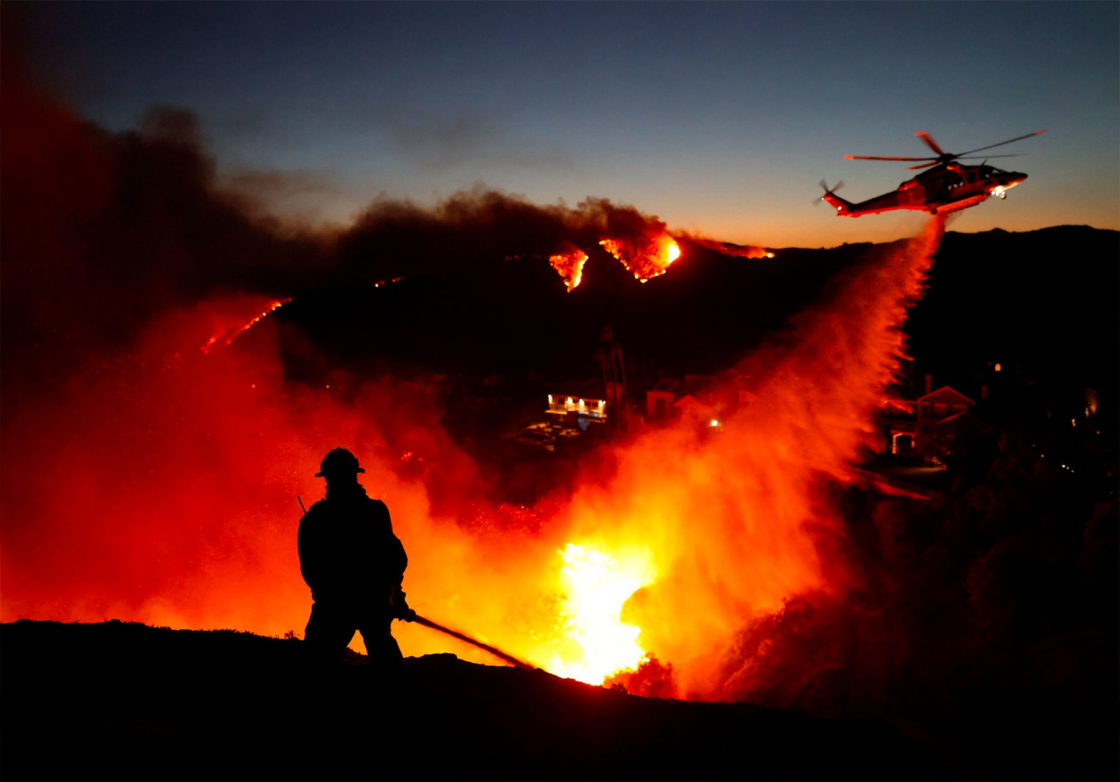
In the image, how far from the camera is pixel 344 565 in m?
5.49

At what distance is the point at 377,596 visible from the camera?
221 inches

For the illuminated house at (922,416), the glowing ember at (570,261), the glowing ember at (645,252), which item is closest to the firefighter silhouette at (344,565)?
the glowing ember at (645,252)

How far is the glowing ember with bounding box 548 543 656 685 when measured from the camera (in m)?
21.6

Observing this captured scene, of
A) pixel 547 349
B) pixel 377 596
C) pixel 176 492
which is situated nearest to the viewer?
pixel 377 596

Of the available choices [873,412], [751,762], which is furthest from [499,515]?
[751,762]

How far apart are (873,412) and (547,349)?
121 ft

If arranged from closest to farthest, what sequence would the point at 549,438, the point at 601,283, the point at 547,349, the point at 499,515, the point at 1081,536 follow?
the point at 1081,536 < the point at 499,515 < the point at 549,438 < the point at 547,349 < the point at 601,283

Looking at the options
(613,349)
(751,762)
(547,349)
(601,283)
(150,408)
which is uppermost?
(601,283)

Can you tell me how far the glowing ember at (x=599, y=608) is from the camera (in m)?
21.6

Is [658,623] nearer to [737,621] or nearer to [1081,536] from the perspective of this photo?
[737,621]

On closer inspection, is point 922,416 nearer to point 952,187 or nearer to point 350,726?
point 952,187

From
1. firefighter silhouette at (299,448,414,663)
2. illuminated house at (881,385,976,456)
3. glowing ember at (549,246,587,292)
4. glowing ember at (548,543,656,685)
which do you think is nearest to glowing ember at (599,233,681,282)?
glowing ember at (549,246,587,292)

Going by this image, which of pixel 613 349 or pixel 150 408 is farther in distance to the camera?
pixel 613 349

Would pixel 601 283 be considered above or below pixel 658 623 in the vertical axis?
above
